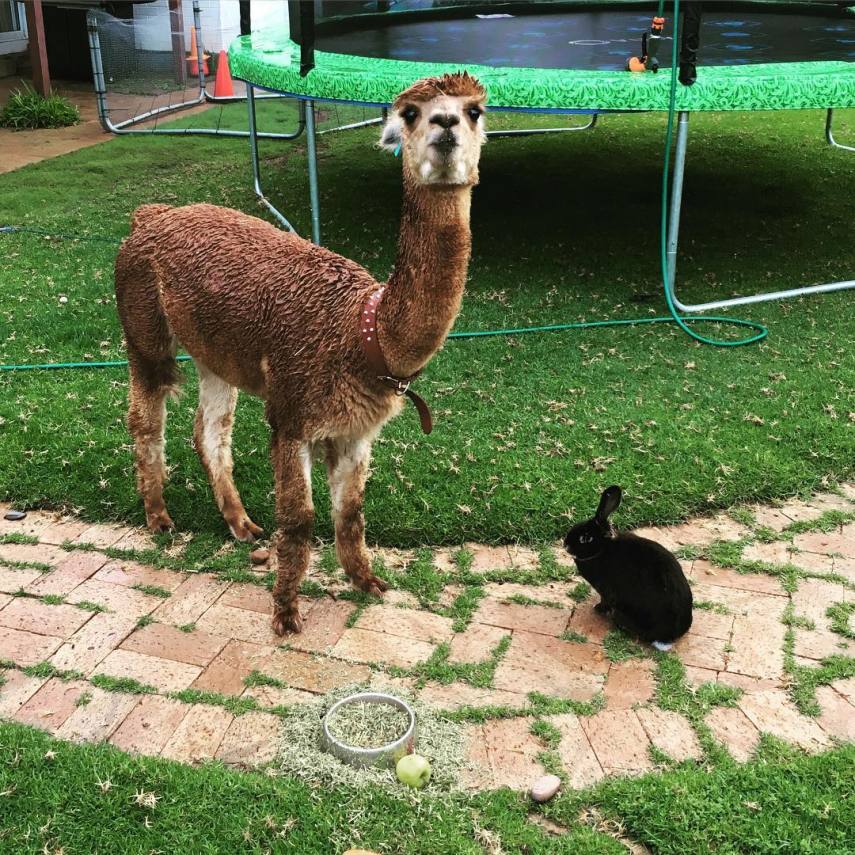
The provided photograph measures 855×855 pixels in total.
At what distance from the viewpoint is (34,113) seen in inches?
496

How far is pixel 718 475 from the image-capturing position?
4.20m

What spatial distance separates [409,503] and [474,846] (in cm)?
185

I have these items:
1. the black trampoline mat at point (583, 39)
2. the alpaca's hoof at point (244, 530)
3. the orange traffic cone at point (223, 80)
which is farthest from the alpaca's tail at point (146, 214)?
the orange traffic cone at point (223, 80)

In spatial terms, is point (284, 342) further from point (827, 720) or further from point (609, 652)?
point (827, 720)

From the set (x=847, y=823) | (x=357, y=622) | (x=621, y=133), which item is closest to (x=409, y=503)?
(x=357, y=622)

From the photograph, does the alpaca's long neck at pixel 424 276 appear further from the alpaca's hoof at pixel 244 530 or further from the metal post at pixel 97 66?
the metal post at pixel 97 66

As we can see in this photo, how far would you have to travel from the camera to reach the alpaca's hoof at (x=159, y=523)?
396 cm

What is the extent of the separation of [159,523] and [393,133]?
2.11 meters

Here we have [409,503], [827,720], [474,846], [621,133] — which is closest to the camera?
[474,846]

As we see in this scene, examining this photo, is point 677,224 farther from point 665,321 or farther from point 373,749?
point 373,749

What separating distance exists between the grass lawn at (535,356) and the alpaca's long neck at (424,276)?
1.23m

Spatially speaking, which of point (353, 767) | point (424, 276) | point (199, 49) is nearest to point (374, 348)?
point (424, 276)

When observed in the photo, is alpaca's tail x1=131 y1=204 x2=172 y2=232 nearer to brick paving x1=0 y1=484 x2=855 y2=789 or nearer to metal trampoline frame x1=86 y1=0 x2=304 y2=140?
brick paving x1=0 y1=484 x2=855 y2=789

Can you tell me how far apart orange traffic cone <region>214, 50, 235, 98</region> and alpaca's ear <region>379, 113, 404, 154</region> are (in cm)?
1247
